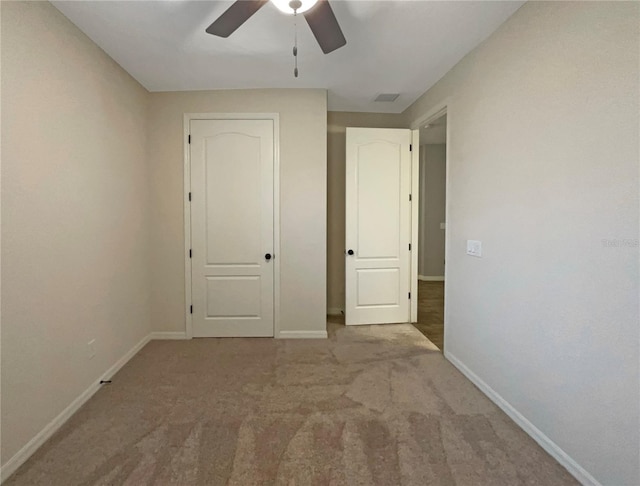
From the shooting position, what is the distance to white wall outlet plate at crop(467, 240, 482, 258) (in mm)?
2371

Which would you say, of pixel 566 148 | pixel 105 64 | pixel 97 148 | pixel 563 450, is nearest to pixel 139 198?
pixel 97 148

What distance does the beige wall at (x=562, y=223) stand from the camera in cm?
135

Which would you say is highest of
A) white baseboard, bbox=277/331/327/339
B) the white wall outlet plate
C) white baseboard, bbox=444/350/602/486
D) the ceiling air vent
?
the ceiling air vent

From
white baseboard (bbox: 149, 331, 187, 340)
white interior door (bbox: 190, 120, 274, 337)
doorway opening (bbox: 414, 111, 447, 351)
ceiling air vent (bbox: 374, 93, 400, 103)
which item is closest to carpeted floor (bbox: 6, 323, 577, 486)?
white baseboard (bbox: 149, 331, 187, 340)

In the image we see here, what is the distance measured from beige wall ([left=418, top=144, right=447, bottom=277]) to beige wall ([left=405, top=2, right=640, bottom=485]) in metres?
3.75

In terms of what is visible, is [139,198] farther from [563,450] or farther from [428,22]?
[563,450]

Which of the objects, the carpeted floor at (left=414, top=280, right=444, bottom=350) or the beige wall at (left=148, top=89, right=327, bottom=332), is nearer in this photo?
the beige wall at (left=148, top=89, right=327, bottom=332)

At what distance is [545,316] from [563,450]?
0.70 m

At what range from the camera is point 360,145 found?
3.62 m

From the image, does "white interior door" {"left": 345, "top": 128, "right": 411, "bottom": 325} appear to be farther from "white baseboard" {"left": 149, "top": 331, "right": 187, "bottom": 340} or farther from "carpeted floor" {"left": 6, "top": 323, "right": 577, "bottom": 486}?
"white baseboard" {"left": 149, "top": 331, "right": 187, "bottom": 340}

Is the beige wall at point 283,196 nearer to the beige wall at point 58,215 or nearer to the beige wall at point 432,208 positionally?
the beige wall at point 58,215

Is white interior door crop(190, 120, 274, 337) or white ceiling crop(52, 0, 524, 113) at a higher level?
white ceiling crop(52, 0, 524, 113)

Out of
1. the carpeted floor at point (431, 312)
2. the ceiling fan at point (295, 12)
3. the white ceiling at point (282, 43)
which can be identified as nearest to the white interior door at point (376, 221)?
the carpeted floor at point (431, 312)

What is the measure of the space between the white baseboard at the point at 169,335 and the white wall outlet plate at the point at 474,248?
2956 mm
